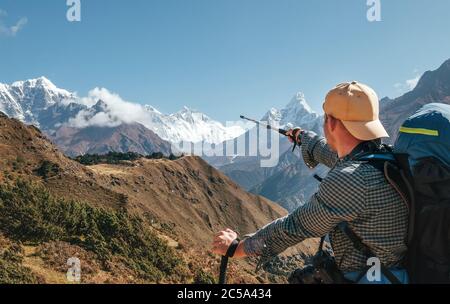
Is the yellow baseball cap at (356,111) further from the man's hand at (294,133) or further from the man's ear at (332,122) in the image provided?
the man's hand at (294,133)

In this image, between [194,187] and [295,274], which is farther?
[194,187]

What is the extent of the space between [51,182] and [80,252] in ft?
70.9

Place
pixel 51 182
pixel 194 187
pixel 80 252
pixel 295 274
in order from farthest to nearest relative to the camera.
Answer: pixel 194 187 < pixel 51 182 < pixel 80 252 < pixel 295 274

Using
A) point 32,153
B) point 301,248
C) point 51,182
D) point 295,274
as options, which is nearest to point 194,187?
point 301,248

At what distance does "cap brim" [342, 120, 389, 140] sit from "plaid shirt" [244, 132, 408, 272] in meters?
0.19

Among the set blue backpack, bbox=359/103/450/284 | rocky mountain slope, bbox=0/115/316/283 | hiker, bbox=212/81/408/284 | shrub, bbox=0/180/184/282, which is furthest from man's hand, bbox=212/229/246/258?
shrub, bbox=0/180/184/282

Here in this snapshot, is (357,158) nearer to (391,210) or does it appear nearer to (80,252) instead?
(391,210)

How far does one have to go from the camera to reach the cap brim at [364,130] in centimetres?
369

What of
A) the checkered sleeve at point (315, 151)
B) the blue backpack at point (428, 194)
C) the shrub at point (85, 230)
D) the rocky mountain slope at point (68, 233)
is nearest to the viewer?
the blue backpack at point (428, 194)

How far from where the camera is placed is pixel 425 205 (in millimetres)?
3383

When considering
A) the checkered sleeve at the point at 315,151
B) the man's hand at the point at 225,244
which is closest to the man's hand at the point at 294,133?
the checkered sleeve at the point at 315,151

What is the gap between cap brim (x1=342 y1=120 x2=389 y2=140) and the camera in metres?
3.69

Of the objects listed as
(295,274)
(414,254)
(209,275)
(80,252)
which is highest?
(414,254)

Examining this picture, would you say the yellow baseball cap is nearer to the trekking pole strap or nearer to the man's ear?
the man's ear
